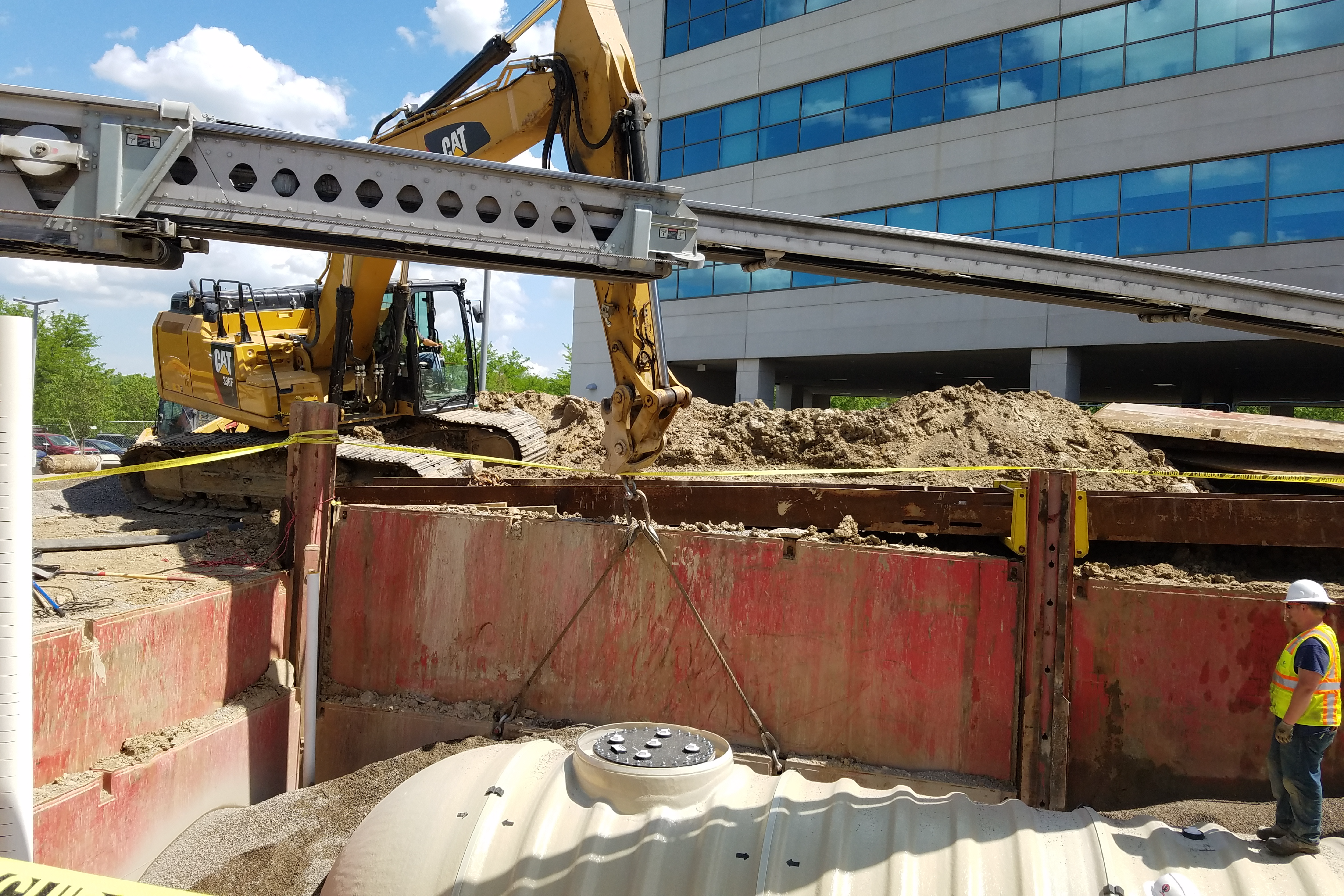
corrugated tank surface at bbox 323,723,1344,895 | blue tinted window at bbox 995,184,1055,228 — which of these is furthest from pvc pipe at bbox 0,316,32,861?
blue tinted window at bbox 995,184,1055,228

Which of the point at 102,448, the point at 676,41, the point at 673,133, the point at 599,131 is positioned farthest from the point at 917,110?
the point at 102,448

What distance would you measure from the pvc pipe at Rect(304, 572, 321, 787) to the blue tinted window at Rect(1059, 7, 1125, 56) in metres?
21.1

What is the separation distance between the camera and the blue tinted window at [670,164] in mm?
28828

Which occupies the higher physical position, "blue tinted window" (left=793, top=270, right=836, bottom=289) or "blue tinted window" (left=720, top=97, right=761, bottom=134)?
"blue tinted window" (left=720, top=97, right=761, bottom=134)

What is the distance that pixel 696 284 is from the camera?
28.0 m

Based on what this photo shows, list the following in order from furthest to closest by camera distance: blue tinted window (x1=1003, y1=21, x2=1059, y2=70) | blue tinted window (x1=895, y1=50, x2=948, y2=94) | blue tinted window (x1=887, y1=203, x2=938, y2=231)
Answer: blue tinted window (x1=887, y1=203, x2=938, y2=231)
blue tinted window (x1=895, y1=50, x2=948, y2=94)
blue tinted window (x1=1003, y1=21, x2=1059, y2=70)

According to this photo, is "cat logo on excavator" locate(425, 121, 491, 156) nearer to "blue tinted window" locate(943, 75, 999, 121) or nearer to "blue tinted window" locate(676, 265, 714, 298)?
"blue tinted window" locate(943, 75, 999, 121)

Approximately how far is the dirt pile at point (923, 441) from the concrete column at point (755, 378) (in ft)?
47.3

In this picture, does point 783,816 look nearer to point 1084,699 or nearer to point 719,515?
point 1084,699

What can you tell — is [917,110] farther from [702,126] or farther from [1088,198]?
[702,126]

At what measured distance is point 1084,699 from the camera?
17.1ft

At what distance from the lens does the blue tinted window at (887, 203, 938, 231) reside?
76.3 ft

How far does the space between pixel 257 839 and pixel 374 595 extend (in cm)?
192

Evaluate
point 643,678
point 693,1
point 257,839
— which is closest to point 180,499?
point 257,839
